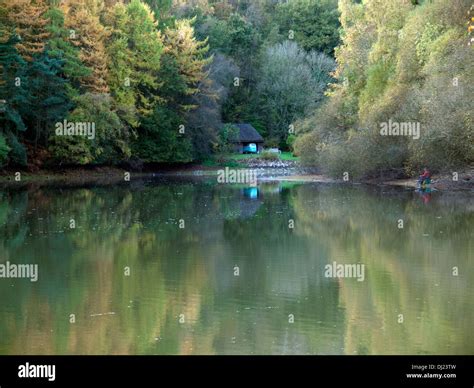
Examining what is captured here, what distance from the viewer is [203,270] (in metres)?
17.3

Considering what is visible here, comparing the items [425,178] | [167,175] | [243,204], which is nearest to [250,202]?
[243,204]

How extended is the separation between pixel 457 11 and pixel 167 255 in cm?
2165

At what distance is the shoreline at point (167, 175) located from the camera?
129 feet

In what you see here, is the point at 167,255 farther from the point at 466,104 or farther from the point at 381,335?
the point at 466,104

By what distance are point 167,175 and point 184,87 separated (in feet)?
20.4

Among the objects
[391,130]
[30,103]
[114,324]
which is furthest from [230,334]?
[30,103]

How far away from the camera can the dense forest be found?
36625 millimetres

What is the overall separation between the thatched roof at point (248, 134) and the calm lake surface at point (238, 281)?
4291cm

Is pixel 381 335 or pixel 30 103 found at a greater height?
pixel 30 103

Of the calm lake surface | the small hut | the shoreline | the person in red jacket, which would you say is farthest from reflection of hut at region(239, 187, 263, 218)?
the small hut

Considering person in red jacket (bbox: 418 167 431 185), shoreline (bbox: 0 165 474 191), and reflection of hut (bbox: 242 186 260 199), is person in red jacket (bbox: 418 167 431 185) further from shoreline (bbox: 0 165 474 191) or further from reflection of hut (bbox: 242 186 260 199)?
reflection of hut (bbox: 242 186 260 199)

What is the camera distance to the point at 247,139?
7388cm

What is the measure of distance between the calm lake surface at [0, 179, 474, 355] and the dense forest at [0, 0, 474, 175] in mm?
8312
